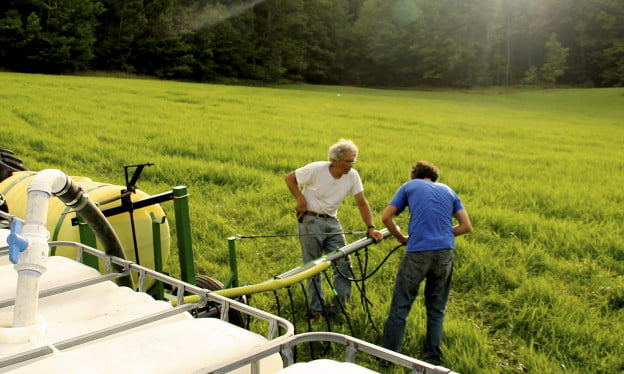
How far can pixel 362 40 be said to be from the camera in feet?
282

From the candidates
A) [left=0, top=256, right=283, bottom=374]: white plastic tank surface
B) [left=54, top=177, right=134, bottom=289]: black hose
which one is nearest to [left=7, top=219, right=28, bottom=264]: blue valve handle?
[left=0, top=256, right=283, bottom=374]: white plastic tank surface

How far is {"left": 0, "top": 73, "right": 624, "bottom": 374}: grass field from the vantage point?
5617 millimetres

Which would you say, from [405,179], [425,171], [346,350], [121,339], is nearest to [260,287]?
[121,339]

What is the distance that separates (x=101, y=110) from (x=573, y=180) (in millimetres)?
16683

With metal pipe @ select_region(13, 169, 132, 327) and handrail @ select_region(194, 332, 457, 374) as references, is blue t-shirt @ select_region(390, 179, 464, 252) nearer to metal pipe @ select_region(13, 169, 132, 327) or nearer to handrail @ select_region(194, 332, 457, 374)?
handrail @ select_region(194, 332, 457, 374)

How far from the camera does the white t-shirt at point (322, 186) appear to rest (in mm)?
6008

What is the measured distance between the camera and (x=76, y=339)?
2.32 m

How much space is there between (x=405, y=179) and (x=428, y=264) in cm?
744

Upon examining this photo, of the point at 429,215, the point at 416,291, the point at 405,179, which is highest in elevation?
the point at 429,215

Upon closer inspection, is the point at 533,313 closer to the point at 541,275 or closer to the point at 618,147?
the point at 541,275

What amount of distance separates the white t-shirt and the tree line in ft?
194

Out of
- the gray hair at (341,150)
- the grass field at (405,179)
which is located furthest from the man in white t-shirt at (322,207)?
the grass field at (405,179)

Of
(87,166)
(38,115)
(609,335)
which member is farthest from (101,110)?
(609,335)

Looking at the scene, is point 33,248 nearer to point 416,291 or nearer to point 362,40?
point 416,291
